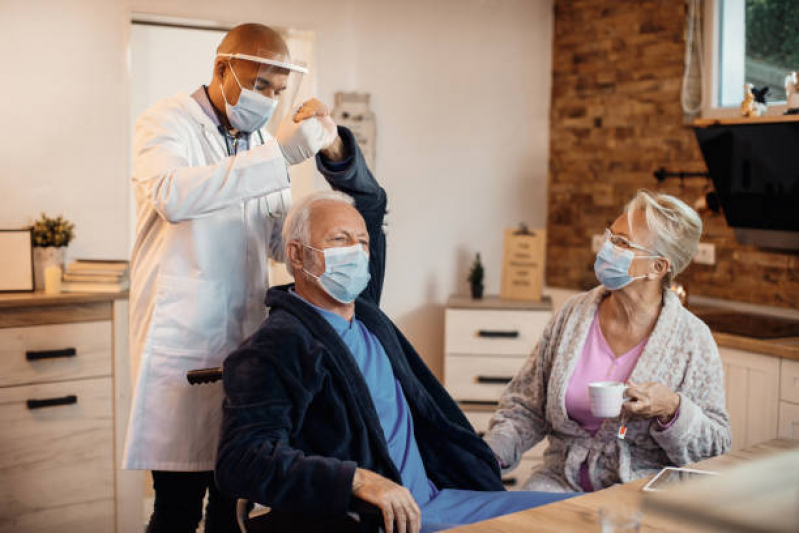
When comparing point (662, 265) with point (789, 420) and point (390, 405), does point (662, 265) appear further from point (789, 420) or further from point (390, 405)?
point (789, 420)

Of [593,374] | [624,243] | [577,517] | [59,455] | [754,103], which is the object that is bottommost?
[59,455]

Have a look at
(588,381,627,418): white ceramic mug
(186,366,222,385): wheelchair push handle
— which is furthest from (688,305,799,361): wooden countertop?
(186,366,222,385): wheelchair push handle

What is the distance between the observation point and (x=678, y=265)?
224cm

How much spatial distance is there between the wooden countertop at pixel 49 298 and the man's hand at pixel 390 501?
171 cm

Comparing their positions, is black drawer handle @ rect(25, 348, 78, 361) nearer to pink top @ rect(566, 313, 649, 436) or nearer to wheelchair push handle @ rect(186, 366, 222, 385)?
wheelchair push handle @ rect(186, 366, 222, 385)

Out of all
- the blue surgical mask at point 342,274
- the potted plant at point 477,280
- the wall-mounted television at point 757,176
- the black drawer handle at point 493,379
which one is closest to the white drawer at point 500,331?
the black drawer handle at point 493,379

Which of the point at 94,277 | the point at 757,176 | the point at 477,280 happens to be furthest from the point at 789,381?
the point at 94,277

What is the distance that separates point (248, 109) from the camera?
6.83 ft

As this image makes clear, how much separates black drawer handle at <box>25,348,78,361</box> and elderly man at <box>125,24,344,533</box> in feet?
3.34

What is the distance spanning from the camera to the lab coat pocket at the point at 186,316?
2041mm

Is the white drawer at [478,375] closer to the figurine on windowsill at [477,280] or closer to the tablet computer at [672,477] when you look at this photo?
the figurine on windowsill at [477,280]

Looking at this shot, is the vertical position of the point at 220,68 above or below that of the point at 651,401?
above

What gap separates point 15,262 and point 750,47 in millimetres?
3091

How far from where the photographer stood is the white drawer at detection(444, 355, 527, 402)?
13.4 ft
